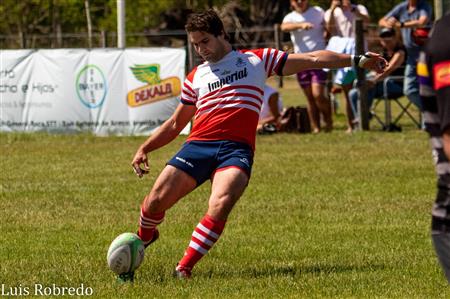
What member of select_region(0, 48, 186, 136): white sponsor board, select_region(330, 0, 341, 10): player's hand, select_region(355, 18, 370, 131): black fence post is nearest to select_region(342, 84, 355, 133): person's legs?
select_region(355, 18, 370, 131): black fence post

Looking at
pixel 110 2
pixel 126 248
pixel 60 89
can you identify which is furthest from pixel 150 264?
pixel 110 2

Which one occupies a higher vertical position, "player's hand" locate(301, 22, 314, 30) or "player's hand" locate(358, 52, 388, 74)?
"player's hand" locate(358, 52, 388, 74)

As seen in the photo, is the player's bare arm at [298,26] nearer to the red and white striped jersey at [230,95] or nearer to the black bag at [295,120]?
the black bag at [295,120]

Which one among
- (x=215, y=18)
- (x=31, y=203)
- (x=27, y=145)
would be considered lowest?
(x=27, y=145)

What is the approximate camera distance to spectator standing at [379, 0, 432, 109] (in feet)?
60.0

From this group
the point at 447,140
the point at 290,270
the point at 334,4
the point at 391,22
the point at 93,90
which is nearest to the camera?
the point at 447,140

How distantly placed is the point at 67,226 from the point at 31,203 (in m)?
1.56

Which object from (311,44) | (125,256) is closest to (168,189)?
(125,256)

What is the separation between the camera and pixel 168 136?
858cm

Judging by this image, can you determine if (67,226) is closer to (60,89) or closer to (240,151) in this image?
(240,151)

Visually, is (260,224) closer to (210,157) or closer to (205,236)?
(210,157)

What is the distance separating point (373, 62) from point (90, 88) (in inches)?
494

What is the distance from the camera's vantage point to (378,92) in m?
21.4

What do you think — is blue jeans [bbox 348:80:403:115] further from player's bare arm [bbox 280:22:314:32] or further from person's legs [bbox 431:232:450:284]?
person's legs [bbox 431:232:450:284]
